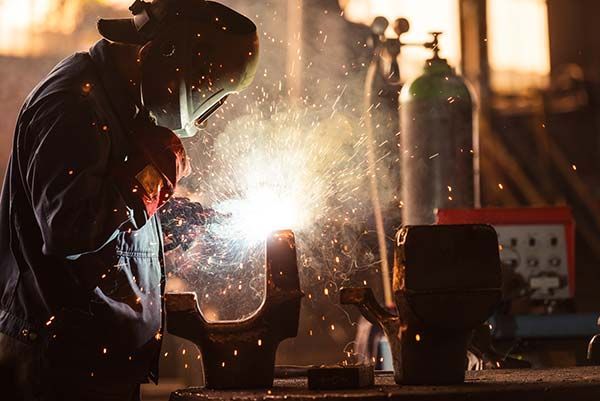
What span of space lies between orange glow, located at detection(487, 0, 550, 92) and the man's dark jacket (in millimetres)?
10269

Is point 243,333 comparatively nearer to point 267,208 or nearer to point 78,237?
point 78,237

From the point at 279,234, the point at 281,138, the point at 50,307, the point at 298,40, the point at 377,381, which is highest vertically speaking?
the point at 298,40

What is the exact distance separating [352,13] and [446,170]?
242 centimetres

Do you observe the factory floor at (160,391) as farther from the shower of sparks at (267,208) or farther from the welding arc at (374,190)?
the shower of sparks at (267,208)

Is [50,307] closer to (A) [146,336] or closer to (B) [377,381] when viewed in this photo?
(A) [146,336]

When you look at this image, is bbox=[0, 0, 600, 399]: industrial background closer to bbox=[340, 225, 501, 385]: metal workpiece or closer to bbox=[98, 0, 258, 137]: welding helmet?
bbox=[98, 0, 258, 137]: welding helmet

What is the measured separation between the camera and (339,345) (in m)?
12.4

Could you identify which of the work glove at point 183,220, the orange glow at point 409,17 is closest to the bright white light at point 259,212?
the work glove at point 183,220

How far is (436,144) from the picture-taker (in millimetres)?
5426

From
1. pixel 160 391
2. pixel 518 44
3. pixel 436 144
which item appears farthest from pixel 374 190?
pixel 518 44

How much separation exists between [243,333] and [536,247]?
268 cm

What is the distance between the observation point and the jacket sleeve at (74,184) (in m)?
2.72

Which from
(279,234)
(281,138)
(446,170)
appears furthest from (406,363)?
(446,170)

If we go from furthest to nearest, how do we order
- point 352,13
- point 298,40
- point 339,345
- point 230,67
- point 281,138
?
point 339,345 → point 352,13 → point 298,40 → point 281,138 → point 230,67
